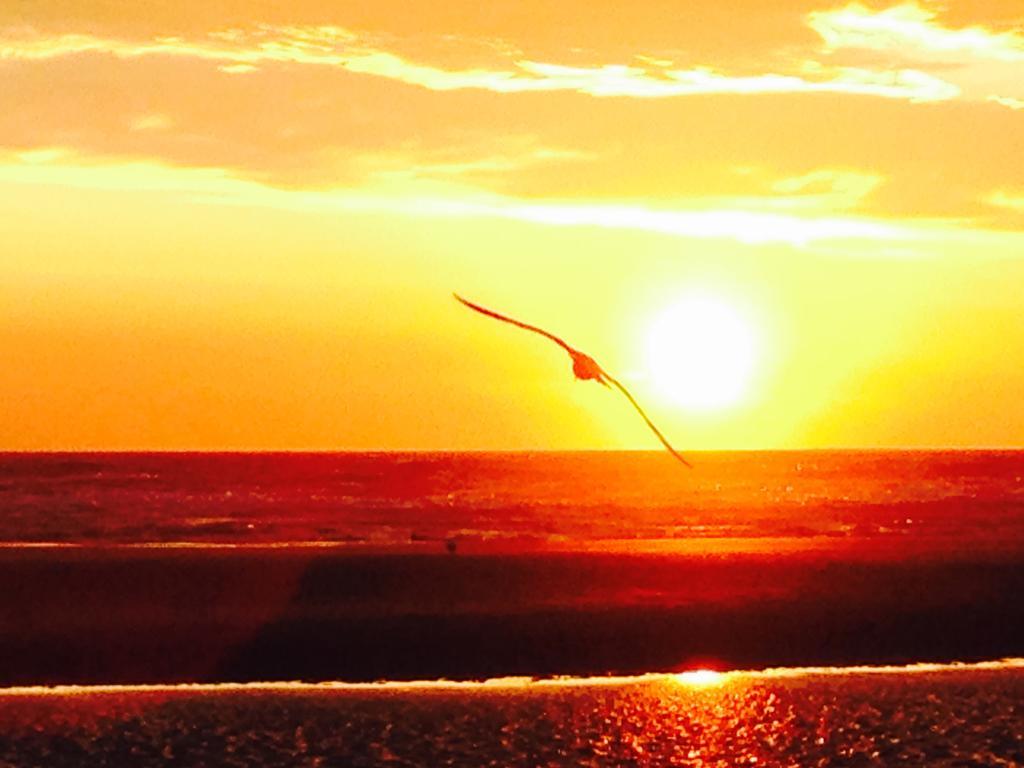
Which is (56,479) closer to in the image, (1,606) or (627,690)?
(1,606)

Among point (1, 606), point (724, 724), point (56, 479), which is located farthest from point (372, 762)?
point (56, 479)

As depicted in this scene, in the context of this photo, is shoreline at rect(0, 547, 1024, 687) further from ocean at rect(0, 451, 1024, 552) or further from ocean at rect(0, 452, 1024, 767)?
ocean at rect(0, 451, 1024, 552)

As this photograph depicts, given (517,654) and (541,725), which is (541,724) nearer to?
(541,725)

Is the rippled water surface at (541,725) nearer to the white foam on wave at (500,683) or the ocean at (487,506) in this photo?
the white foam on wave at (500,683)

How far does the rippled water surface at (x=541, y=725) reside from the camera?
17.1 m

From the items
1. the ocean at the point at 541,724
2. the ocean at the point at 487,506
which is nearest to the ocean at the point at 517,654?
the ocean at the point at 541,724

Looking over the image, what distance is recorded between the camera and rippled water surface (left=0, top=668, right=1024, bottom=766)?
17.1 metres

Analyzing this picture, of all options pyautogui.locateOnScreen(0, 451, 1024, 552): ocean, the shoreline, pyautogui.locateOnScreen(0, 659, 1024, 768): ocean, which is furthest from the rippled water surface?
pyautogui.locateOnScreen(0, 451, 1024, 552): ocean

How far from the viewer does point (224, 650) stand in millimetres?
22781

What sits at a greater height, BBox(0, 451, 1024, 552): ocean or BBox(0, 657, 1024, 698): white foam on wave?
BBox(0, 657, 1024, 698): white foam on wave

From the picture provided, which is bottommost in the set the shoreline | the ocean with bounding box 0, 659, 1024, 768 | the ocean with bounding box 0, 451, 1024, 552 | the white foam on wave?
the ocean with bounding box 0, 451, 1024, 552

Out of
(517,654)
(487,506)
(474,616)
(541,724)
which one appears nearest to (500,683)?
(517,654)

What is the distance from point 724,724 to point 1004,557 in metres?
16.6

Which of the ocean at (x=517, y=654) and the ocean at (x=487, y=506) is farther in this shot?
the ocean at (x=487, y=506)
